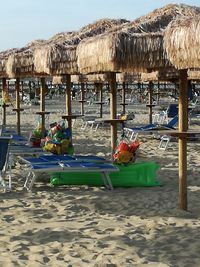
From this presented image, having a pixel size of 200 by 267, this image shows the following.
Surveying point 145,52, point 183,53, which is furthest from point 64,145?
point 183,53

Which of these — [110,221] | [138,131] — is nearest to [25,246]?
[110,221]

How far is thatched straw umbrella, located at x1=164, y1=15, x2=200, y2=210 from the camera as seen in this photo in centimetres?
476

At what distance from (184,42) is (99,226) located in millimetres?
2040

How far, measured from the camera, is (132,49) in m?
6.24

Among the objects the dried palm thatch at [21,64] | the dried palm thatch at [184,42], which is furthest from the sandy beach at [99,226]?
the dried palm thatch at [21,64]

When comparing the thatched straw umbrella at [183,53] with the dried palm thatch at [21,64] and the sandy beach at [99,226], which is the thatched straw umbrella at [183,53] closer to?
the sandy beach at [99,226]

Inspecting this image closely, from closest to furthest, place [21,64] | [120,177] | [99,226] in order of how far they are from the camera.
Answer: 1. [99,226]
2. [120,177]
3. [21,64]

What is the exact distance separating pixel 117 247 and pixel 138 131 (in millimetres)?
7744

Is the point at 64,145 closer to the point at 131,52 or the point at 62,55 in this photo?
the point at 62,55

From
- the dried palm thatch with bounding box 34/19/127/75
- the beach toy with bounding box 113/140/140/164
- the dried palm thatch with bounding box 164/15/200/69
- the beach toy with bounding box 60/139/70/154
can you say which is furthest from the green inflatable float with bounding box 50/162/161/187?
the dried palm thatch with bounding box 164/15/200/69

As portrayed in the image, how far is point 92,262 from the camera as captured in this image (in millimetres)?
4199

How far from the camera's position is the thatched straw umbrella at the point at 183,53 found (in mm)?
4758

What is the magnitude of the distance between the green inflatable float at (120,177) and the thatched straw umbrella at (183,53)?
1.55 m

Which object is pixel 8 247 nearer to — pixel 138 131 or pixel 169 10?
pixel 169 10
